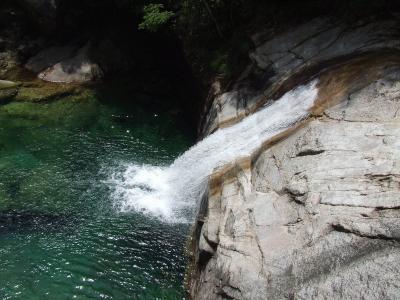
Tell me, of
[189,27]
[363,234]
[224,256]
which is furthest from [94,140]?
[363,234]

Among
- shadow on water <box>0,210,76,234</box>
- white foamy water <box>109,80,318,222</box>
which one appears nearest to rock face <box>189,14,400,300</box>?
white foamy water <box>109,80,318,222</box>

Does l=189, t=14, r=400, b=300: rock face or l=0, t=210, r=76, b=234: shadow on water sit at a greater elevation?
l=189, t=14, r=400, b=300: rock face

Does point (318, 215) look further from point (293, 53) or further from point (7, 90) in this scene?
point (7, 90)

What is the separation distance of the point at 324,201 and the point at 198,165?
523 centimetres

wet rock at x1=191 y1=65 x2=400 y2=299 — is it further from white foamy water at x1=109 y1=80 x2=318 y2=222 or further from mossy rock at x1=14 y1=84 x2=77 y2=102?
mossy rock at x1=14 y1=84 x2=77 y2=102

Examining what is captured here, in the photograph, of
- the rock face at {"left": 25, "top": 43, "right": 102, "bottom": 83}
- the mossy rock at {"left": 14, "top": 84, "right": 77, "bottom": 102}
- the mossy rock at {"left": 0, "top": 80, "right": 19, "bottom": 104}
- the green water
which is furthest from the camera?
the rock face at {"left": 25, "top": 43, "right": 102, "bottom": 83}

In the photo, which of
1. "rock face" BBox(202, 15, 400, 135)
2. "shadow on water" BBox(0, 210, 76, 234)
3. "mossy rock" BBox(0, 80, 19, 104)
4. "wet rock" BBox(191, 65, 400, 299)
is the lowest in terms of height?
"shadow on water" BBox(0, 210, 76, 234)

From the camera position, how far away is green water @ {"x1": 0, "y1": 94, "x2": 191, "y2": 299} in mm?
9594

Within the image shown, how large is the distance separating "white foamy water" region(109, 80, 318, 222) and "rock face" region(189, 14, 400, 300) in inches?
25.7

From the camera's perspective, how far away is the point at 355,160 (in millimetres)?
7969

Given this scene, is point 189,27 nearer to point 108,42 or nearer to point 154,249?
point 108,42

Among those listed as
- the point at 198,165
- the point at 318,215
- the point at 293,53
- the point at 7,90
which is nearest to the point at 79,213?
the point at 198,165

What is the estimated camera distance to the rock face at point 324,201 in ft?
21.1

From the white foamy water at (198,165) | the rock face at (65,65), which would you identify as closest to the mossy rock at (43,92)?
the rock face at (65,65)
